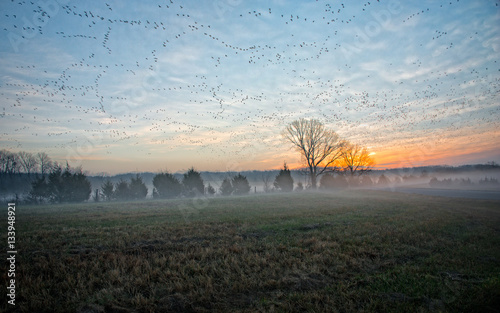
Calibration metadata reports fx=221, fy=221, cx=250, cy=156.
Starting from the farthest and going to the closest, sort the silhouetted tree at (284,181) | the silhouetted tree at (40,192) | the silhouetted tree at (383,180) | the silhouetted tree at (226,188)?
the silhouetted tree at (383,180) < the silhouetted tree at (284,181) < the silhouetted tree at (226,188) < the silhouetted tree at (40,192)

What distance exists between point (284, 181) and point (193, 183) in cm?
2111

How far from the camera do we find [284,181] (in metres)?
52.7

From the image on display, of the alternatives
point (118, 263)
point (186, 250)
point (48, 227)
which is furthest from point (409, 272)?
point (48, 227)

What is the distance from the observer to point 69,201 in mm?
36188

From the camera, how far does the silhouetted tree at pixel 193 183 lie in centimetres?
4566

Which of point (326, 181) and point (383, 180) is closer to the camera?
point (326, 181)

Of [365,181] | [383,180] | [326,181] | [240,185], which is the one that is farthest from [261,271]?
[383,180]

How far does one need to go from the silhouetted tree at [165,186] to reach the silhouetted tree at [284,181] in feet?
73.8

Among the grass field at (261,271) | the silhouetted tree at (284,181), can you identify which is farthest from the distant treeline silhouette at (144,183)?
the grass field at (261,271)

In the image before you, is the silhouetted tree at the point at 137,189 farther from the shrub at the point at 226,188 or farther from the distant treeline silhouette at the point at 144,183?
the shrub at the point at 226,188

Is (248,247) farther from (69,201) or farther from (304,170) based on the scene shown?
(304,170)

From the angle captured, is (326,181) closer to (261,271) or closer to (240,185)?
(240,185)

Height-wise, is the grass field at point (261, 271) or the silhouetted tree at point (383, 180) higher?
Result: the grass field at point (261, 271)

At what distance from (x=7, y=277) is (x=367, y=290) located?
26.5 ft
